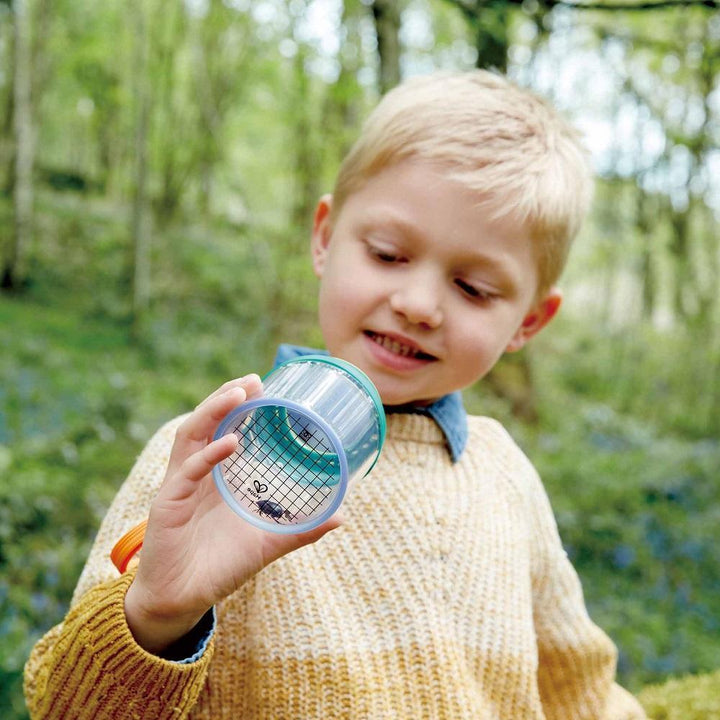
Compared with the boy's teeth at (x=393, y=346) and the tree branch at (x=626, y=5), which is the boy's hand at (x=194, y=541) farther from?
the tree branch at (x=626, y=5)

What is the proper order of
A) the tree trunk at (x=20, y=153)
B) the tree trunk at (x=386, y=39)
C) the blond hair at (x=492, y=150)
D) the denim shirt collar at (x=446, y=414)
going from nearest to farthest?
the blond hair at (x=492, y=150) < the denim shirt collar at (x=446, y=414) < the tree trunk at (x=386, y=39) < the tree trunk at (x=20, y=153)

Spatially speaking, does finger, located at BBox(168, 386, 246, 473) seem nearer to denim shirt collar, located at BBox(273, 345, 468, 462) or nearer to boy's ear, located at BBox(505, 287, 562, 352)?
denim shirt collar, located at BBox(273, 345, 468, 462)

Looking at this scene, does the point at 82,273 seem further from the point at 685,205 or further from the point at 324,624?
the point at 324,624

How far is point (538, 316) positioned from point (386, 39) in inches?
133

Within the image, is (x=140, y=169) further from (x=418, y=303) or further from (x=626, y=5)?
(x=418, y=303)

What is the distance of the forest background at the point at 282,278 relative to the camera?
4.61 meters

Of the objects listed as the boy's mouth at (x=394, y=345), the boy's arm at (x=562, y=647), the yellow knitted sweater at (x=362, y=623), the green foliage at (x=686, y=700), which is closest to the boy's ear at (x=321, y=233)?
the boy's mouth at (x=394, y=345)

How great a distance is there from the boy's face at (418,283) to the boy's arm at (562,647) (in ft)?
1.77

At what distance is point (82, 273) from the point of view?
43.1 feet

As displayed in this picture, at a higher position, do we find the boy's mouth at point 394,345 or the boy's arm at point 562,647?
the boy's mouth at point 394,345

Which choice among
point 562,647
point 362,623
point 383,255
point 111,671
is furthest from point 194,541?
point 562,647

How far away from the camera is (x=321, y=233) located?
1.83 meters

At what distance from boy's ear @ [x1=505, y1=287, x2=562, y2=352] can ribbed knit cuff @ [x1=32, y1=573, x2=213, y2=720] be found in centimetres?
106

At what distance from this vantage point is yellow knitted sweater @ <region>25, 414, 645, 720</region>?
3.94ft
